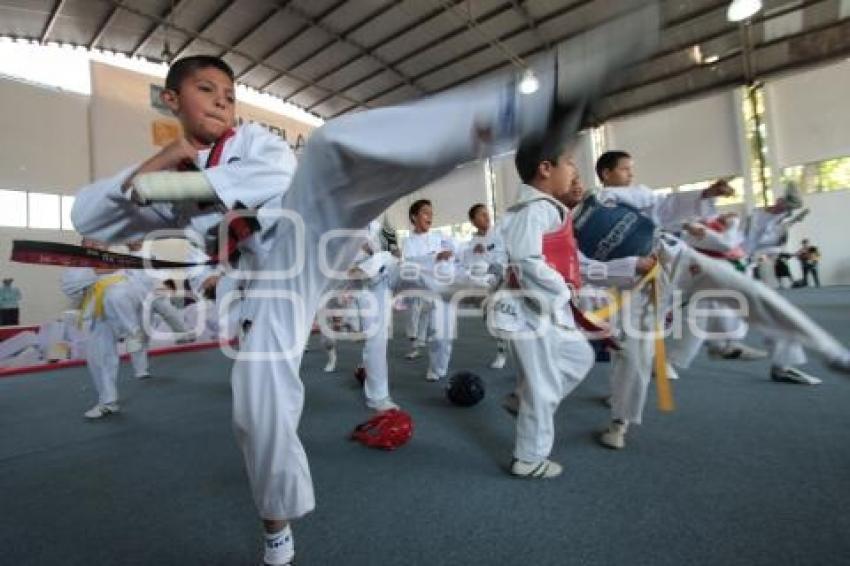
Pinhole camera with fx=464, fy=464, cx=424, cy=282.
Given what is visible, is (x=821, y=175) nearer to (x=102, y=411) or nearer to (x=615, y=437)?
(x=615, y=437)

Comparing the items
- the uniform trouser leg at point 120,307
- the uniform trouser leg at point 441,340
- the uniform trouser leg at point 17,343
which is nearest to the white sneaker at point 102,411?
the uniform trouser leg at point 120,307

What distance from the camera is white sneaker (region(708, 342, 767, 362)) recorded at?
4.09 meters

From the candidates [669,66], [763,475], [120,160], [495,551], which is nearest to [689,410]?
[763,475]

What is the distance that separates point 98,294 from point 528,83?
4.26 m

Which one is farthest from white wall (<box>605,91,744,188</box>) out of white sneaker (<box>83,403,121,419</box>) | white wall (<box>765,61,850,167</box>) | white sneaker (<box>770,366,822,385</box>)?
white sneaker (<box>83,403,121,419</box>)

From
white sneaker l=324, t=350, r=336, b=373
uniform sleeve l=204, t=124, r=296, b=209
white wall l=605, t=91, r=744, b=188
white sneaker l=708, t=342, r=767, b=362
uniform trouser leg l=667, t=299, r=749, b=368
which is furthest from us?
white wall l=605, t=91, r=744, b=188

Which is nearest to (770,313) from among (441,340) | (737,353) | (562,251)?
(562,251)

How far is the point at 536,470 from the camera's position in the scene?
6.53 ft

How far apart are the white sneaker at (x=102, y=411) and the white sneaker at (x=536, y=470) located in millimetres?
3428

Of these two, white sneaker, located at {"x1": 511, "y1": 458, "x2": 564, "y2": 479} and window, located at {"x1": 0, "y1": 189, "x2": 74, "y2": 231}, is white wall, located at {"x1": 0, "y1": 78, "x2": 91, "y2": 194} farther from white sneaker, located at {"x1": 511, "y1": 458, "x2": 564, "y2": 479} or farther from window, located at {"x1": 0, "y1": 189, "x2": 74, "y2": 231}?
white sneaker, located at {"x1": 511, "y1": 458, "x2": 564, "y2": 479}

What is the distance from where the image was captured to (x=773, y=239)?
15.9 feet

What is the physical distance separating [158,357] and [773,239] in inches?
334

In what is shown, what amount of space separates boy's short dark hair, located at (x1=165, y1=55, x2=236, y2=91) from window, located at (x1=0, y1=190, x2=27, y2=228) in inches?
509

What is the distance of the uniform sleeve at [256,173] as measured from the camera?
3.77 ft
